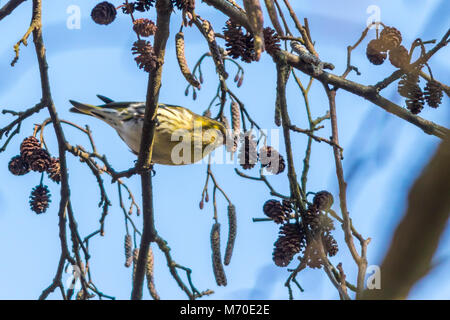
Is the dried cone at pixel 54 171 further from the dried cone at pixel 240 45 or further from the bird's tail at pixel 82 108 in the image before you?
the dried cone at pixel 240 45

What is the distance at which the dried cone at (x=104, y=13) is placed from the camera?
212 centimetres

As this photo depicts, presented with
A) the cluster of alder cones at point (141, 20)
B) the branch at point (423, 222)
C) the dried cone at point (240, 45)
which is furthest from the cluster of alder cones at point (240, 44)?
the branch at point (423, 222)

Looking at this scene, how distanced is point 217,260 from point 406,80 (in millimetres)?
949

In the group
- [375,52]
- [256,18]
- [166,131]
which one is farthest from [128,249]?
[256,18]

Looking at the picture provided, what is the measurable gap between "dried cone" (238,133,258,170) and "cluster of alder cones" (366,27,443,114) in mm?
580

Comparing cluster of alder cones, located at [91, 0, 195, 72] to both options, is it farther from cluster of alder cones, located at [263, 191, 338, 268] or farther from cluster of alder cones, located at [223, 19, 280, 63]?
cluster of alder cones, located at [263, 191, 338, 268]

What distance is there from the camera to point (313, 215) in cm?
169

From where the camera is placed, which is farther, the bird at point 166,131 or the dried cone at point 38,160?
the bird at point 166,131

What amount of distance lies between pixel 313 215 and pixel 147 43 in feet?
2.47

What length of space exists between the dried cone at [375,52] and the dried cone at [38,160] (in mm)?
1399

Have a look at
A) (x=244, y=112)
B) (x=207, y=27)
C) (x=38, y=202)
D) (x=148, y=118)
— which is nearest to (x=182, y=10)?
(x=207, y=27)

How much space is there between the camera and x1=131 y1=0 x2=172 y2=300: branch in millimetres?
1505

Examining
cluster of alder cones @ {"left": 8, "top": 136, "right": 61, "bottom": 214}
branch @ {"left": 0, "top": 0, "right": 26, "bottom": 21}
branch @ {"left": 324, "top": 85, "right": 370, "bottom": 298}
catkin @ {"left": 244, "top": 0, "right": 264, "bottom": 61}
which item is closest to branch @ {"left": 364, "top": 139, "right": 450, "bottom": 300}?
catkin @ {"left": 244, "top": 0, "right": 264, "bottom": 61}
